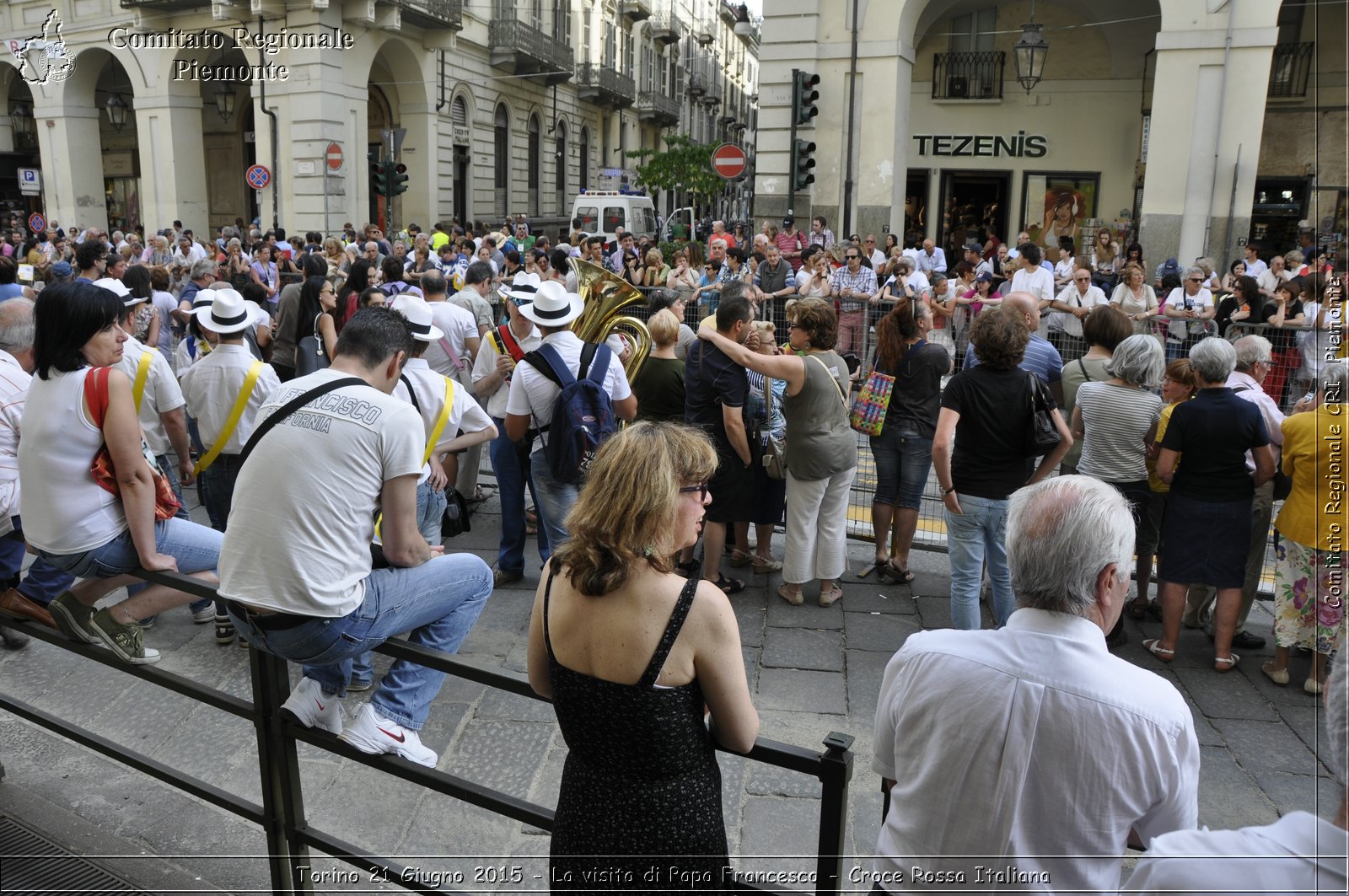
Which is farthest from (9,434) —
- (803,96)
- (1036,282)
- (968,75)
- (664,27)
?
(664,27)

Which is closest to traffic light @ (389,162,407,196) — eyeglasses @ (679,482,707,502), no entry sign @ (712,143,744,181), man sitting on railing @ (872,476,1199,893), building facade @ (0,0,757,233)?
building facade @ (0,0,757,233)

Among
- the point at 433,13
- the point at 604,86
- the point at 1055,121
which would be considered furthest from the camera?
the point at 604,86

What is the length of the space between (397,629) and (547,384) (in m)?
2.53

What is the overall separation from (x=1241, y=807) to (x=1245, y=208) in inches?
557

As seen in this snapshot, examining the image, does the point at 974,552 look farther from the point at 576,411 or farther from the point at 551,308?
the point at 551,308

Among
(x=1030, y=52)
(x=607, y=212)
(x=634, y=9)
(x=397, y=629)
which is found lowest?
(x=397, y=629)

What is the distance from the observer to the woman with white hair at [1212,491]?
468 cm

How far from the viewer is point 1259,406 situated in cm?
488

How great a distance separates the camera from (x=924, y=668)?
1.98 metres

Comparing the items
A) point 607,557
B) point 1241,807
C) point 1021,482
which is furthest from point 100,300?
point 1241,807

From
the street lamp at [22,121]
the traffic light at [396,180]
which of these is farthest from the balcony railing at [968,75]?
the street lamp at [22,121]

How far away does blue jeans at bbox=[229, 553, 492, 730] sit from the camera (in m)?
2.70

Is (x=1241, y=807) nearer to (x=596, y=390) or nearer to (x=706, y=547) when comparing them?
(x=706, y=547)

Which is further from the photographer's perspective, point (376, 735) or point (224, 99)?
point (224, 99)
